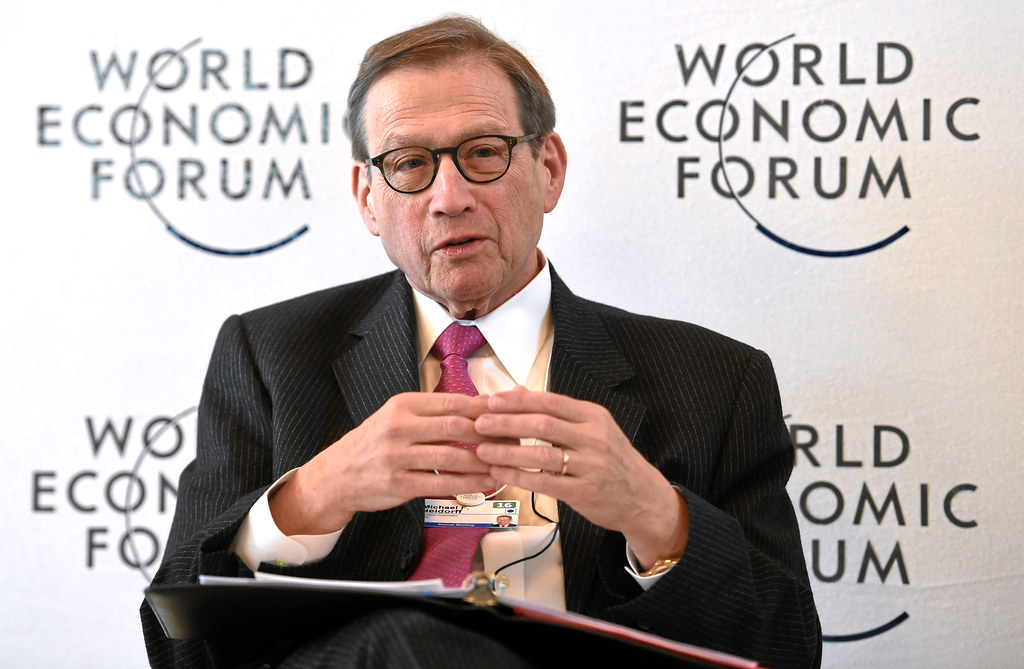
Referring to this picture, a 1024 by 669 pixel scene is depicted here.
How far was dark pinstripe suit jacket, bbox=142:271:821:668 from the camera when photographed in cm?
173

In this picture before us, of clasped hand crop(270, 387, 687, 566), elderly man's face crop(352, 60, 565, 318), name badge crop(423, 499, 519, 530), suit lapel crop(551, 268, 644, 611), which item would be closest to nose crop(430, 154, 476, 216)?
elderly man's face crop(352, 60, 565, 318)

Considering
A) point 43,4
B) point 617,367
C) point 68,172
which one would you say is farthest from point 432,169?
point 43,4

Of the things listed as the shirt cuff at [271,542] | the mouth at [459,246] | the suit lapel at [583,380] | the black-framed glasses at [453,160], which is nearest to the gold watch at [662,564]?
the suit lapel at [583,380]

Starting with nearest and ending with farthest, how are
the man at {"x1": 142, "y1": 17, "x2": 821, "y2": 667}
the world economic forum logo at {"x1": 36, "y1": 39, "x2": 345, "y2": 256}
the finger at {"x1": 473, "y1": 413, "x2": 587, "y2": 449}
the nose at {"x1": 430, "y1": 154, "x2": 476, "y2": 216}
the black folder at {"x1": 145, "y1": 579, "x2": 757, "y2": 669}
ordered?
the black folder at {"x1": 145, "y1": 579, "x2": 757, "y2": 669}, the finger at {"x1": 473, "y1": 413, "x2": 587, "y2": 449}, the man at {"x1": 142, "y1": 17, "x2": 821, "y2": 667}, the nose at {"x1": 430, "y1": 154, "x2": 476, "y2": 216}, the world economic forum logo at {"x1": 36, "y1": 39, "x2": 345, "y2": 256}

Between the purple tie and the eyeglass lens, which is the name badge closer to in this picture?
the purple tie

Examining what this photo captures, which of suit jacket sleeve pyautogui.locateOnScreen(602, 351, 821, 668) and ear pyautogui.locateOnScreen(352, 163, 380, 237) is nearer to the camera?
suit jacket sleeve pyautogui.locateOnScreen(602, 351, 821, 668)

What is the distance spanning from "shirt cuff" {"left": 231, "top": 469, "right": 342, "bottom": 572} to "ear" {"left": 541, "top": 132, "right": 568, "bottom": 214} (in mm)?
811

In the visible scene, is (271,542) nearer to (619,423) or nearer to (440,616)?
(440,616)

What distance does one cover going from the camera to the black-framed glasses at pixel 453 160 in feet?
6.41

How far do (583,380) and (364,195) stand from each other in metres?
0.61

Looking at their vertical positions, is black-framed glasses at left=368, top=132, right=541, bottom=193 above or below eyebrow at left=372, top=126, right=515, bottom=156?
below

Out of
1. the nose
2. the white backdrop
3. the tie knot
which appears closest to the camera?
the nose

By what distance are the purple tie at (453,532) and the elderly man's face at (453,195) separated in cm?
6

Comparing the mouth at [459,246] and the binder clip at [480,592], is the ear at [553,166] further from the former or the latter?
the binder clip at [480,592]
